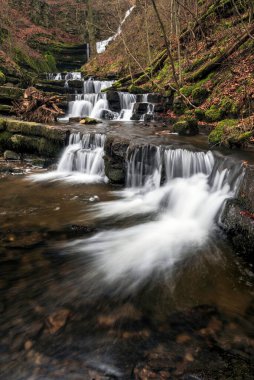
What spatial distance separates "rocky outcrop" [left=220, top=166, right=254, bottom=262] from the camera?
4.88 metres

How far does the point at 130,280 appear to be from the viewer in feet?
14.4

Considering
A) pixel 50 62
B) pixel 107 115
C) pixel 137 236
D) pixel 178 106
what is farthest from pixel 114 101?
pixel 50 62

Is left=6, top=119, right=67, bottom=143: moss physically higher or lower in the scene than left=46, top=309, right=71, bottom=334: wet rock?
higher

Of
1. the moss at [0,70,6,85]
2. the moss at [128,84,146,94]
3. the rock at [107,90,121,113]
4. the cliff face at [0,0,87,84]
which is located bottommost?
the rock at [107,90,121,113]

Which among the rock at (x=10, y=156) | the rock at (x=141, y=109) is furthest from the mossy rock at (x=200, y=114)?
the rock at (x=10, y=156)

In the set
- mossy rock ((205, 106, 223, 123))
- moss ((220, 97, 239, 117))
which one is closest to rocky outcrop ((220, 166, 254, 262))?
moss ((220, 97, 239, 117))

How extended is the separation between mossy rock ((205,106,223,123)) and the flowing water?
13.4ft

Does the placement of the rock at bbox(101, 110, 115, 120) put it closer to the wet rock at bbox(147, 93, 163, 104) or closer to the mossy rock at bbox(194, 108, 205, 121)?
the wet rock at bbox(147, 93, 163, 104)

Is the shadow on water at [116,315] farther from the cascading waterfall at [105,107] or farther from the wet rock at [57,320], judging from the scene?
the cascading waterfall at [105,107]

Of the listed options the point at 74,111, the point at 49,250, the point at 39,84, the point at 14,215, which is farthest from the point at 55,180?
the point at 39,84

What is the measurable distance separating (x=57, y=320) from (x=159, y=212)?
13.4ft

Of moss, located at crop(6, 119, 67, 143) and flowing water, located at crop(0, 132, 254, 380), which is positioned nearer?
flowing water, located at crop(0, 132, 254, 380)

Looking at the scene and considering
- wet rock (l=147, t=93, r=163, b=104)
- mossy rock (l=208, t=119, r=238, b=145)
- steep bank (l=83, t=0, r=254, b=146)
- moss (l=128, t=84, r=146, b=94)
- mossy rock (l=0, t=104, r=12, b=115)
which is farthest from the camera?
moss (l=128, t=84, r=146, b=94)

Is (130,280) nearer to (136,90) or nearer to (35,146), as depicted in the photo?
(35,146)
